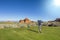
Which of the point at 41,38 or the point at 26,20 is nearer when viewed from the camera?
the point at 41,38

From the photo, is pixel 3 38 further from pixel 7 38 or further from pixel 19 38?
pixel 19 38

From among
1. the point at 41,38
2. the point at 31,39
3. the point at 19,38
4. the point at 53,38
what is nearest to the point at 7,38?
the point at 19,38

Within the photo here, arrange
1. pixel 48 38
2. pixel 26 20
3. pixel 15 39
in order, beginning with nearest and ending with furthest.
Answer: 1. pixel 15 39
2. pixel 48 38
3. pixel 26 20

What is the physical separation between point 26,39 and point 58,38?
686 cm

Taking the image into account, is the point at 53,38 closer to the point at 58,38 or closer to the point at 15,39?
the point at 58,38

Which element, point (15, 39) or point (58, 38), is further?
point (58, 38)

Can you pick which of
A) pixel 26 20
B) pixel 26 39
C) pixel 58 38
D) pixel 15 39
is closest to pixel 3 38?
pixel 15 39

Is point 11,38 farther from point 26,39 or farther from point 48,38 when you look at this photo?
point 48,38

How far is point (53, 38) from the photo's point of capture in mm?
25094

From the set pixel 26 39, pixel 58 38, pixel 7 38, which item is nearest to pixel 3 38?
pixel 7 38

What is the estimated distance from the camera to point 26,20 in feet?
543

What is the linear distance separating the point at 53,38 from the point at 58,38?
1.08m

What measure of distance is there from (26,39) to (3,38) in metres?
4.37

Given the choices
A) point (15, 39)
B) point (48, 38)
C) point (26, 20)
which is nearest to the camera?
point (15, 39)
